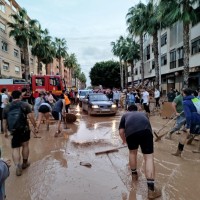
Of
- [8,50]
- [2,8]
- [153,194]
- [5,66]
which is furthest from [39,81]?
[2,8]

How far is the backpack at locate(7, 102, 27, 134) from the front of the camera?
583 centimetres

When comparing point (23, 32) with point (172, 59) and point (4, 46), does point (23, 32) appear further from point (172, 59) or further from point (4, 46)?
point (172, 59)

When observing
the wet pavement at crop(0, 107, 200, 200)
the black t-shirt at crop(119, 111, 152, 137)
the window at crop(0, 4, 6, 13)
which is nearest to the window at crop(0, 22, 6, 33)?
the window at crop(0, 4, 6, 13)

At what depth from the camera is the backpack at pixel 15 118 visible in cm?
583

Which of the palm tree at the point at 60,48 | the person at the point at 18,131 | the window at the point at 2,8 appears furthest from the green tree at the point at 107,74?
the person at the point at 18,131

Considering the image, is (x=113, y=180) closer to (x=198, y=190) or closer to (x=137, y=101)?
(x=198, y=190)

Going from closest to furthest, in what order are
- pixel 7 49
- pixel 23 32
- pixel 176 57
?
pixel 176 57 < pixel 23 32 < pixel 7 49

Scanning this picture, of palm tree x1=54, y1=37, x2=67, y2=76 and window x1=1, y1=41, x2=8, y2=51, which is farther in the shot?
palm tree x1=54, y1=37, x2=67, y2=76

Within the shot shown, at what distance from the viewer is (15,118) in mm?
5848

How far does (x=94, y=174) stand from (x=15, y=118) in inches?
80.8

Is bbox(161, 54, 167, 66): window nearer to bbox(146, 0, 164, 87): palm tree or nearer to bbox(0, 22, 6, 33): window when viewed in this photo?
bbox(146, 0, 164, 87): palm tree

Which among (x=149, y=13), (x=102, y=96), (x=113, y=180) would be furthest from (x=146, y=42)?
(x=113, y=180)

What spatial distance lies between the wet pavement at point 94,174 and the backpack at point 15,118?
0.99m

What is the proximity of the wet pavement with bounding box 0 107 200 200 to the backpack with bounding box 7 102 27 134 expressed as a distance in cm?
99
